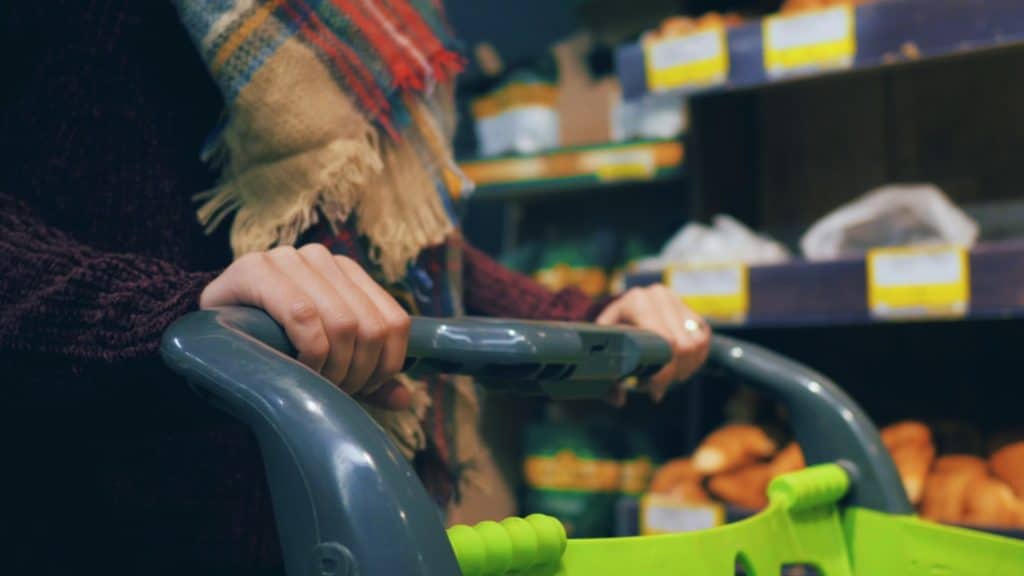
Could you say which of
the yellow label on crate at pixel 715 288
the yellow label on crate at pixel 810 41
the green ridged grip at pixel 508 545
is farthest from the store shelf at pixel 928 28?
the green ridged grip at pixel 508 545

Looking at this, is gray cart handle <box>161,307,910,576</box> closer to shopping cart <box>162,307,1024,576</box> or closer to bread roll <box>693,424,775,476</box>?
shopping cart <box>162,307,1024,576</box>

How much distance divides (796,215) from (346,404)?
1.90 metres

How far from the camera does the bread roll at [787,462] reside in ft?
5.67

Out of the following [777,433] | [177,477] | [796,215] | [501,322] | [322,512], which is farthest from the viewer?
[796,215]

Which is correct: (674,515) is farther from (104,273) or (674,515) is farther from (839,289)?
(104,273)

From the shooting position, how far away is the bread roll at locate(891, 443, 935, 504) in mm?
1634

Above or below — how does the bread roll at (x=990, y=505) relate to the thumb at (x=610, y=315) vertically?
below

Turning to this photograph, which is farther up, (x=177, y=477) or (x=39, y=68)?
(x=39, y=68)

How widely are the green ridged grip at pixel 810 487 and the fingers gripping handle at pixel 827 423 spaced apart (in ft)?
0.05

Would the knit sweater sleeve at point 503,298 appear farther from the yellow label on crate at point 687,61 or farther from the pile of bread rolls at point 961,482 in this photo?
the yellow label on crate at point 687,61

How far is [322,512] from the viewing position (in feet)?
1.39

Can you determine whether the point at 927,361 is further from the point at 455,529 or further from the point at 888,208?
the point at 455,529

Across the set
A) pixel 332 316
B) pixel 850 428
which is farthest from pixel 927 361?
pixel 332 316

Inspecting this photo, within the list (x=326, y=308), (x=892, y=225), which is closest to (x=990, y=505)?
(x=892, y=225)
